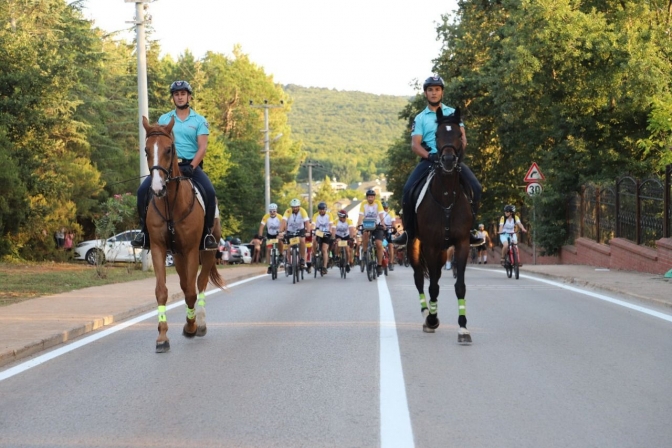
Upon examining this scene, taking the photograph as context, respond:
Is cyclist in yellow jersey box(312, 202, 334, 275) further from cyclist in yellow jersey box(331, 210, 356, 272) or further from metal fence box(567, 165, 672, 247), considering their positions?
metal fence box(567, 165, 672, 247)

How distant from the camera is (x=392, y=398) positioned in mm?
7566

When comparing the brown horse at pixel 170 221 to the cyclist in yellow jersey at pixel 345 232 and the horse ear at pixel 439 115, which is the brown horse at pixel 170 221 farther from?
the cyclist in yellow jersey at pixel 345 232

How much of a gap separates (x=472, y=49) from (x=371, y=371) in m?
42.9

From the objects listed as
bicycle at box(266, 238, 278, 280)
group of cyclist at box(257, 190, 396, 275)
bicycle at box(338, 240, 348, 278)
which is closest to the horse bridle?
group of cyclist at box(257, 190, 396, 275)

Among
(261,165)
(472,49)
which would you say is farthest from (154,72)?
(472,49)

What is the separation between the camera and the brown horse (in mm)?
10159

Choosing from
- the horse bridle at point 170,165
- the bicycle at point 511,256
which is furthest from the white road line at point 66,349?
the bicycle at point 511,256

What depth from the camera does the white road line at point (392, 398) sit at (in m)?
6.29

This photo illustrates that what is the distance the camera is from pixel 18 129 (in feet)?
114

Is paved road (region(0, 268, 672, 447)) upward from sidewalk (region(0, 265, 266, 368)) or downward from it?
downward

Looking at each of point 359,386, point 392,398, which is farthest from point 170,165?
point 392,398

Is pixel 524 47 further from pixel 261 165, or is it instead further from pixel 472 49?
pixel 261 165

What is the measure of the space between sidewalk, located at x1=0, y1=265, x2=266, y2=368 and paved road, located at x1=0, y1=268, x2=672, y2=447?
45cm

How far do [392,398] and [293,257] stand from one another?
637 inches
